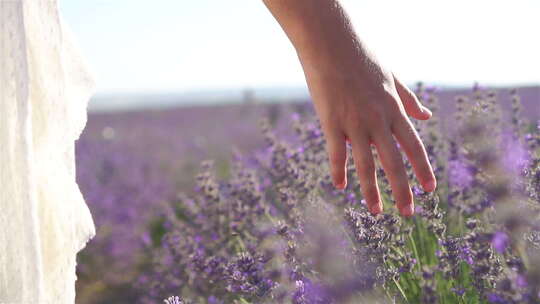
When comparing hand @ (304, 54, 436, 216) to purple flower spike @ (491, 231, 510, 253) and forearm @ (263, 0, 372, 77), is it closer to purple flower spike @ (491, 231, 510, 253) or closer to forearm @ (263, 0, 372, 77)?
forearm @ (263, 0, 372, 77)

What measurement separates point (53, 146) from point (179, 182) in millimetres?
4236

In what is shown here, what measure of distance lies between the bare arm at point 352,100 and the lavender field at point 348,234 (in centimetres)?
17

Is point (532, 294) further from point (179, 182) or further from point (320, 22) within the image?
point (179, 182)

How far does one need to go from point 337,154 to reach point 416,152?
0.14 m

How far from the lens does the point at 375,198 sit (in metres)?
1.15

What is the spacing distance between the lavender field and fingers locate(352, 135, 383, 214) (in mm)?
146

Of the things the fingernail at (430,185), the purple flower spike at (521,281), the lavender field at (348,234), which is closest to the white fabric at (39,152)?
the lavender field at (348,234)

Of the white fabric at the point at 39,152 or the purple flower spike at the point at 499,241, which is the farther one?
the white fabric at the point at 39,152

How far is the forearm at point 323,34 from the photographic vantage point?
1203 mm

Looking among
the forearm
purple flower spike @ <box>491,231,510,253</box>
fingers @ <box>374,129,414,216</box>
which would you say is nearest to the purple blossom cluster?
purple flower spike @ <box>491,231,510,253</box>

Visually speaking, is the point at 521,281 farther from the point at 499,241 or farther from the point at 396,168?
the point at 396,168

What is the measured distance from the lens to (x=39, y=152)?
1.35 metres

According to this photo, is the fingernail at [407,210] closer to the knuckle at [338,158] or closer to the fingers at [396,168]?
the fingers at [396,168]

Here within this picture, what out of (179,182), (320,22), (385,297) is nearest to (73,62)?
(320,22)
